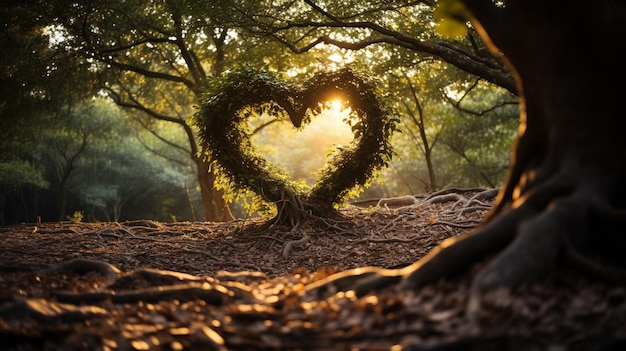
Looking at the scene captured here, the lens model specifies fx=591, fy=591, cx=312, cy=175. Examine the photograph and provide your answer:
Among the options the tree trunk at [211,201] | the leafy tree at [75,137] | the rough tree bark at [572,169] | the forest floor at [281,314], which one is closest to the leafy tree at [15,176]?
the leafy tree at [75,137]

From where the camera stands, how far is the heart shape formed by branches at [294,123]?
1259 cm

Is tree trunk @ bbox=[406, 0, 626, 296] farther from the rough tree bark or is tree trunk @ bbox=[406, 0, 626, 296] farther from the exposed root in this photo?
the exposed root

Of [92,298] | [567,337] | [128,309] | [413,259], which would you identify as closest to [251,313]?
[128,309]

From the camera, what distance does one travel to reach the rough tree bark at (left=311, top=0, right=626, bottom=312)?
4.82 metres

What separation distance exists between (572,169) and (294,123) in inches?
335

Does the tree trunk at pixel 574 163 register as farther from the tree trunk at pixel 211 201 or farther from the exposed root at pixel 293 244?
the tree trunk at pixel 211 201

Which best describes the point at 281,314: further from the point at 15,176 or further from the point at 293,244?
the point at 15,176

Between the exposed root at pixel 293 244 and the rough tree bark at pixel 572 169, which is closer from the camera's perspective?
the rough tree bark at pixel 572 169

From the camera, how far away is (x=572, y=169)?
5012 mm

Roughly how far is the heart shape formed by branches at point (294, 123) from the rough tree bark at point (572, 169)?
750 cm

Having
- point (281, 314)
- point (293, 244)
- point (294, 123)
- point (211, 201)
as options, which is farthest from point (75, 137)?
point (281, 314)

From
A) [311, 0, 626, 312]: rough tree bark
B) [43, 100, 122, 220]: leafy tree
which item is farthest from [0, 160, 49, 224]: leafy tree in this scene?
[311, 0, 626, 312]: rough tree bark

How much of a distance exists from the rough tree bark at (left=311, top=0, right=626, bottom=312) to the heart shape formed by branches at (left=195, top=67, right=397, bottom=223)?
7500mm

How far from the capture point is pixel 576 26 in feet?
16.3
